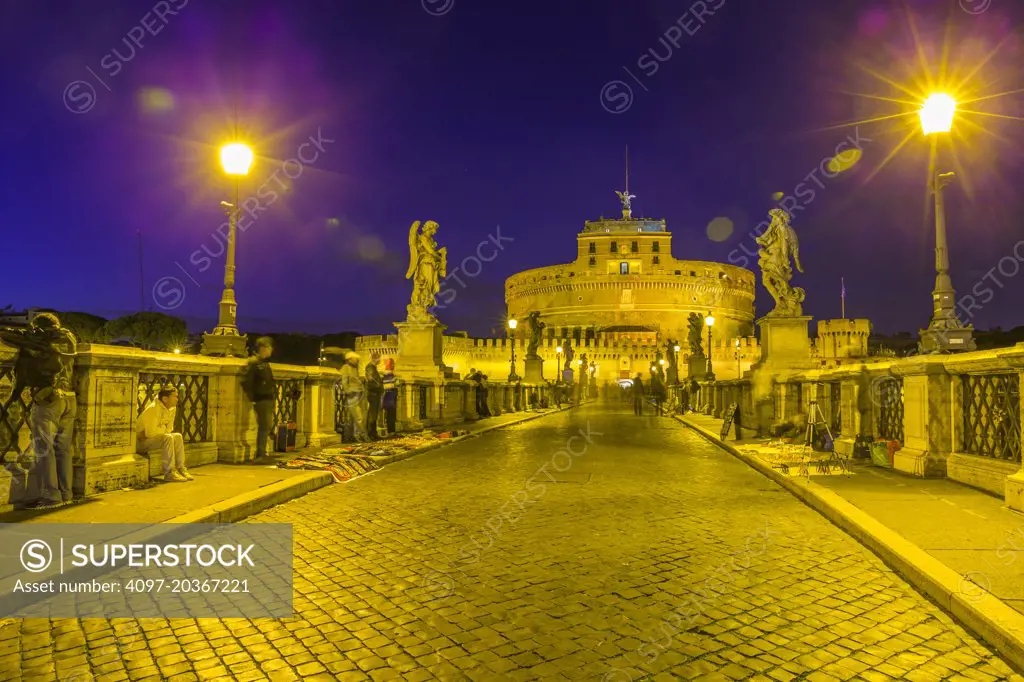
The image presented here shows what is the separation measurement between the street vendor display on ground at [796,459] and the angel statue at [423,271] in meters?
12.0

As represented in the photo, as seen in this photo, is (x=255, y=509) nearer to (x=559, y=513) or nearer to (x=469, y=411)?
(x=559, y=513)

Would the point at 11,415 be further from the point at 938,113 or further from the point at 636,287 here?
the point at 636,287

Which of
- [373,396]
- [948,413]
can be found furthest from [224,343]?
[948,413]

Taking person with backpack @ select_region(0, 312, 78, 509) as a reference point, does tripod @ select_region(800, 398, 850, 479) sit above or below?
below

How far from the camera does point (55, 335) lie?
6527mm

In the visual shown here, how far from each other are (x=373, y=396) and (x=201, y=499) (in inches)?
318

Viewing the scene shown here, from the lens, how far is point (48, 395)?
640 cm

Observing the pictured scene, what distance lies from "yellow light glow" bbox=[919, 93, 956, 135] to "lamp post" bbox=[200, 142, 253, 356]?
11.0m

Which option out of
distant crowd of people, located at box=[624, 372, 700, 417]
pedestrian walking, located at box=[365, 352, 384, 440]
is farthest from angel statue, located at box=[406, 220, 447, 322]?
distant crowd of people, located at box=[624, 372, 700, 417]

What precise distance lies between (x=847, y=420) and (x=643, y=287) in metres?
96.6

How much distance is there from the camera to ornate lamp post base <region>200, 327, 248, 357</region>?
11445mm

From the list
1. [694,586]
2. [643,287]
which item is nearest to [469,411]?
[694,586]

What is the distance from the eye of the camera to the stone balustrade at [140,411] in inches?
261

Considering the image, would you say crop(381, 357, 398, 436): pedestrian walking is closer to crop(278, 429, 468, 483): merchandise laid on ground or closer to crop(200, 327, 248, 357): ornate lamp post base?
crop(278, 429, 468, 483): merchandise laid on ground
